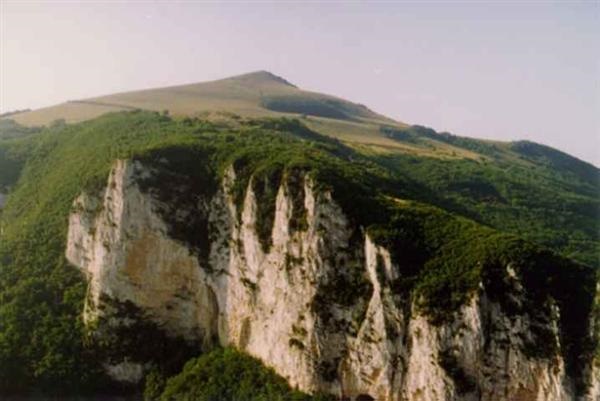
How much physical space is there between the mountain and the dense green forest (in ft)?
0.57

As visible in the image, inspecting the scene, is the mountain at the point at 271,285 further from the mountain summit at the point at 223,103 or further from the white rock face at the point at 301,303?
the mountain summit at the point at 223,103

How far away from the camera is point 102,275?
5609 centimetres

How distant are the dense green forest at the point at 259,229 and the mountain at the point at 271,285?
172 mm

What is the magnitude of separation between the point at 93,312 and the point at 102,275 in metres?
3.41

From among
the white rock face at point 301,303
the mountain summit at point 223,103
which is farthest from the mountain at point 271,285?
the mountain summit at point 223,103

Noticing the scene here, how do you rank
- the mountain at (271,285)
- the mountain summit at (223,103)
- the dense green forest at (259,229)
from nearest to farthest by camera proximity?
the mountain at (271,285)
the dense green forest at (259,229)
the mountain summit at (223,103)

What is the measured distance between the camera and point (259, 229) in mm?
52469

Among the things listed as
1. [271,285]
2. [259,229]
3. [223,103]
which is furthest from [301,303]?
[223,103]

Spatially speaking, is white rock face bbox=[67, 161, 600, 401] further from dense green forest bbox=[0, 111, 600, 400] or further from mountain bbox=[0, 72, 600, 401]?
dense green forest bbox=[0, 111, 600, 400]

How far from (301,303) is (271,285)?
12.5 ft

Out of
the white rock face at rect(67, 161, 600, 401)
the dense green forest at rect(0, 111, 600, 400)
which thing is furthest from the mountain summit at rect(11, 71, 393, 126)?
the white rock face at rect(67, 161, 600, 401)

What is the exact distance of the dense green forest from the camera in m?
41.7

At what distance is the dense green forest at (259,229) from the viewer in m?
41.7

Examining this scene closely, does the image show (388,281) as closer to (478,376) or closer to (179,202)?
(478,376)
